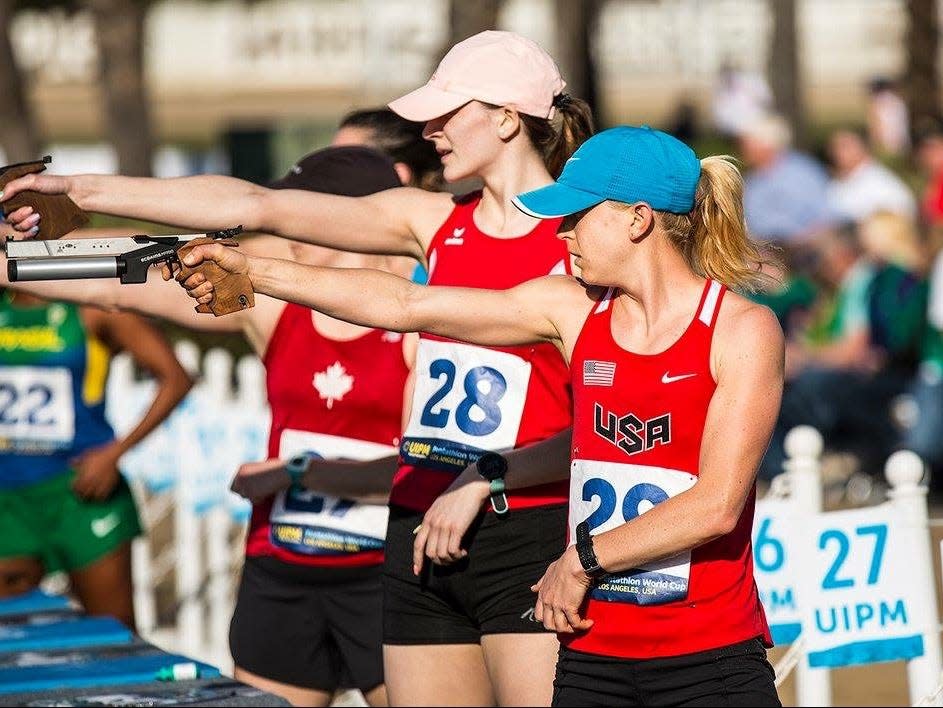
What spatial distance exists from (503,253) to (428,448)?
513mm

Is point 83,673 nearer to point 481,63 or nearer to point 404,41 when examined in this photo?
point 481,63

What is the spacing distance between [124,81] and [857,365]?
11095 millimetres

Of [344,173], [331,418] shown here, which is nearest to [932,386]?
[331,418]

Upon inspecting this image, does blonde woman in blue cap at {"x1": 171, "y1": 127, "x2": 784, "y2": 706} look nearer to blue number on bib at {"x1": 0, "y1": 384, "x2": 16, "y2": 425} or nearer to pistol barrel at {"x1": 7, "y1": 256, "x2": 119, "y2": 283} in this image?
→ pistol barrel at {"x1": 7, "y1": 256, "x2": 119, "y2": 283}

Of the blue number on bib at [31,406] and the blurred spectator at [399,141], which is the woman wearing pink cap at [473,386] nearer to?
the blurred spectator at [399,141]

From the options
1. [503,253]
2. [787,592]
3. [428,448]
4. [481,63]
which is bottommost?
[787,592]

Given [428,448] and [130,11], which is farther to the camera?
[130,11]

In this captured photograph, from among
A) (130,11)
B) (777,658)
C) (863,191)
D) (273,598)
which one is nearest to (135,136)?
(130,11)

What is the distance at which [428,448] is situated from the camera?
14.6 feet

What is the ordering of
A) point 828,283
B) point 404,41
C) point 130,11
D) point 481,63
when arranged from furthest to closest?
point 404,41 < point 130,11 < point 828,283 < point 481,63

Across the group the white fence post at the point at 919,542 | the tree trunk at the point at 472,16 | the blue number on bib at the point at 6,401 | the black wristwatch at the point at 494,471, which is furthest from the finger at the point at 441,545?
the tree trunk at the point at 472,16

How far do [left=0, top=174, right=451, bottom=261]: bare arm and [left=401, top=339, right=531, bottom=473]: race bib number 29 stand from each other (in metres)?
0.31

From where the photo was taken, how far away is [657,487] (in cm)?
367

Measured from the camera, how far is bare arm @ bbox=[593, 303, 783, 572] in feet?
11.7
